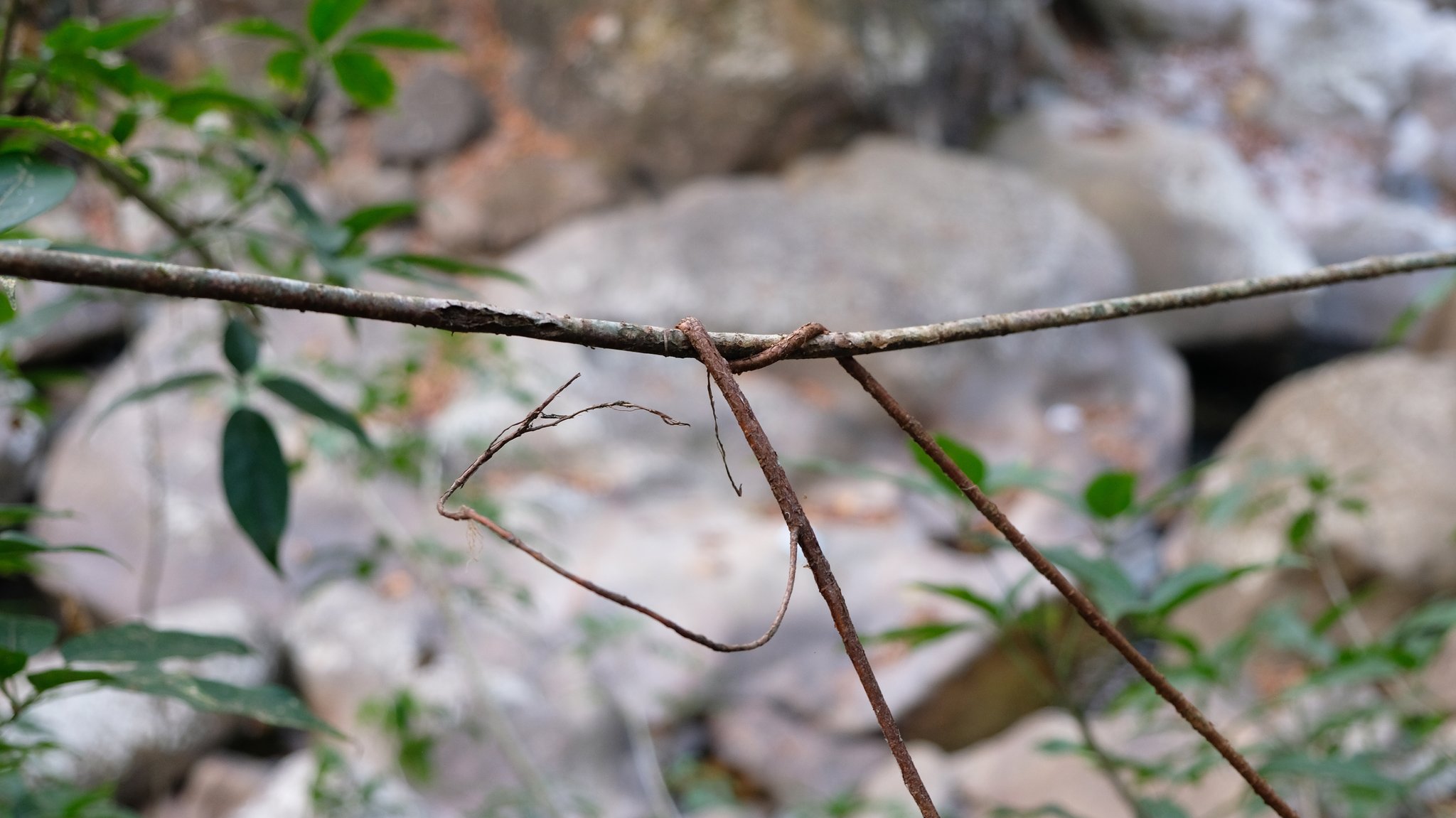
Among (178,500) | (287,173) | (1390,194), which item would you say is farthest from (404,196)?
(1390,194)

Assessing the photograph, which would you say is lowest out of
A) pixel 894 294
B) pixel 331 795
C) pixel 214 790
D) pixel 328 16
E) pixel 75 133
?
pixel 331 795

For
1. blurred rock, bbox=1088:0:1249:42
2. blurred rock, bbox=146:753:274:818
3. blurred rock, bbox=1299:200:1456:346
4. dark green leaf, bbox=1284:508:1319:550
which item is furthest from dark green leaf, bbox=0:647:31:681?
blurred rock, bbox=1088:0:1249:42

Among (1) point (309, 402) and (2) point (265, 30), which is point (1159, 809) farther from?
(2) point (265, 30)

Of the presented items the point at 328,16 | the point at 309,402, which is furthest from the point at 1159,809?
the point at 328,16

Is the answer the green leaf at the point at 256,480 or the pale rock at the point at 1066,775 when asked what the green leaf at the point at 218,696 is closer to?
the green leaf at the point at 256,480

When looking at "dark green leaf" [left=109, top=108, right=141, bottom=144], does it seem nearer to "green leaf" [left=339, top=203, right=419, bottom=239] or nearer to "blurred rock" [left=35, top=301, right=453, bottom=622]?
"green leaf" [left=339, top=203, right=419, bottom=239]

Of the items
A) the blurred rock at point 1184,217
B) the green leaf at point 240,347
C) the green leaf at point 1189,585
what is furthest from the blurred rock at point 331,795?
the blurred rock at point 1184,217

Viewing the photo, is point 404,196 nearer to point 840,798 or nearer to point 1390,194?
point 840,798
